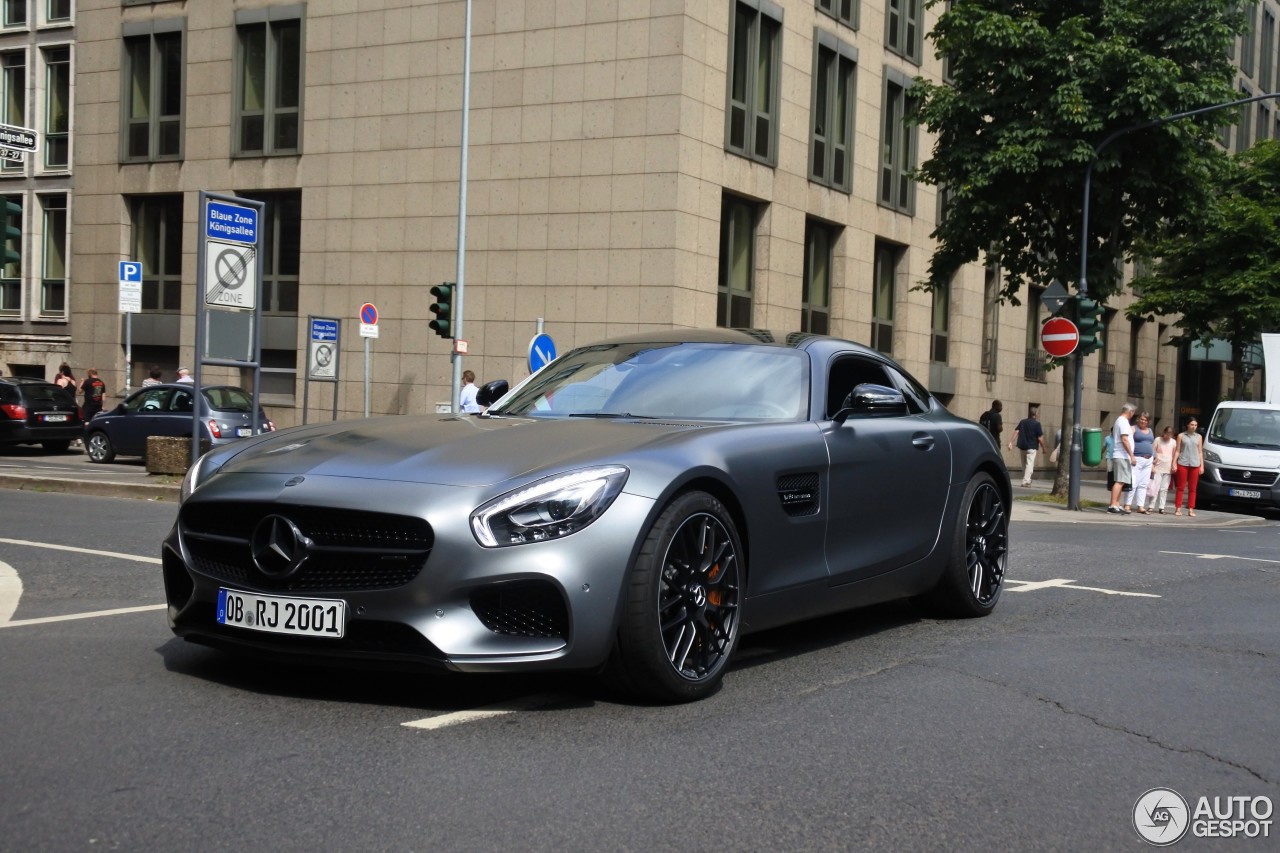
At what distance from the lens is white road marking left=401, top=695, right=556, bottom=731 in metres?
4.78

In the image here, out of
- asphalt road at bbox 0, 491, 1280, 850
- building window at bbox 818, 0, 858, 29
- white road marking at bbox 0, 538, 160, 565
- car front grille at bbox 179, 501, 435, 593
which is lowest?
white road marking at bbox 0, 538, 160, 565

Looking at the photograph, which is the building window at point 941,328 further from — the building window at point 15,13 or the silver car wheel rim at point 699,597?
the silver car wheel rim at point 699,597

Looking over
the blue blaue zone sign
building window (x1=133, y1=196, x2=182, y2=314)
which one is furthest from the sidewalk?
building window (x1=133, y1=196, x2=182, y2=314)

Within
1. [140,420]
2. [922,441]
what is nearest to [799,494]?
[922,441]

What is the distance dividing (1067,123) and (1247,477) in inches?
292

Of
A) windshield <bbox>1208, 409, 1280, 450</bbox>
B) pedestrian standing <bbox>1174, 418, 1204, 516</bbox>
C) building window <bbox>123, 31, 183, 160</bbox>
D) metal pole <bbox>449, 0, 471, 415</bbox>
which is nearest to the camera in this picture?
pedestrian standing <bbox>1174, 418, 1204, 516</bbox>

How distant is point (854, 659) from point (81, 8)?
35064 millimetres

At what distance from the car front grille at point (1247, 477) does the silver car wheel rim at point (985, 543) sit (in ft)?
63.6

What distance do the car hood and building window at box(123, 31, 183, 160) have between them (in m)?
31.3

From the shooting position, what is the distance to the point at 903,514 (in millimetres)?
6941

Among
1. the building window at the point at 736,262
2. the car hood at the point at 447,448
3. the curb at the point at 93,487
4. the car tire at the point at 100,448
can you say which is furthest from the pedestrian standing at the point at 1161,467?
the car hood at the point at 447,448

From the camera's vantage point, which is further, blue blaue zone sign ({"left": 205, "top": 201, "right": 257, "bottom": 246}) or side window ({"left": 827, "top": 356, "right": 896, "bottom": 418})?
blue blaue zone sign ({"left": 205, "top": 201, "right": 257, "bottom": 246})

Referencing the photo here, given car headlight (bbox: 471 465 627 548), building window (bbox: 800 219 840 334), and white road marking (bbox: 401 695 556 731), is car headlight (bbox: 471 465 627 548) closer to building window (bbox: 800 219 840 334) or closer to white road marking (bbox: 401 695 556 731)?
white road marking (bbox: 401 695 556 731)

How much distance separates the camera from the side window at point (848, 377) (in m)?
6.73
